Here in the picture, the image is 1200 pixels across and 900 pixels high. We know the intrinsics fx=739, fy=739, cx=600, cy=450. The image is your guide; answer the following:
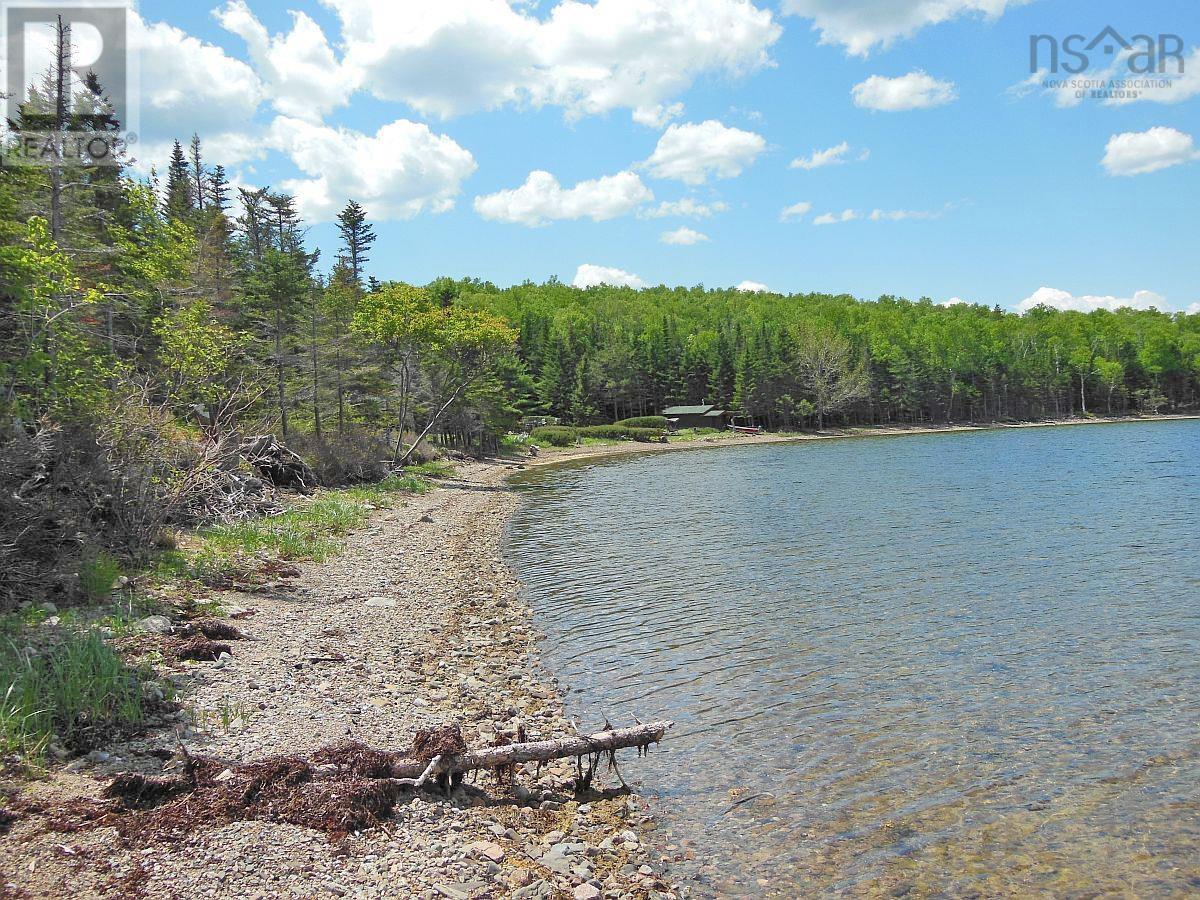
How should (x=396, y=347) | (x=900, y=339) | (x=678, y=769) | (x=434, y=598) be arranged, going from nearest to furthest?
1. (x=678, y=769)
2. (x=434, y=598)
3. (x=396, y=347)
4. (x=900, y=339)

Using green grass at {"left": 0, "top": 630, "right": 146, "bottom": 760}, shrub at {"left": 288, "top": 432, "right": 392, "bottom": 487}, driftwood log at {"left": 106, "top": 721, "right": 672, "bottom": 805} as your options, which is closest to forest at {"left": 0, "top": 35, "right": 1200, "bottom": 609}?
shrub at {"left": 288, "top": 432, "right": 392, "bottom": 487}

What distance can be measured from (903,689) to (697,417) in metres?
102

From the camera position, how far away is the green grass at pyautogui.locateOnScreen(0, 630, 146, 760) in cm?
735

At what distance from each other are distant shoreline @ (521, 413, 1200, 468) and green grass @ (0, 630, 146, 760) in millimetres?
60304

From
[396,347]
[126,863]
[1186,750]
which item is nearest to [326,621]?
[126,863]

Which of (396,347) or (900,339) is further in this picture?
(900,339)

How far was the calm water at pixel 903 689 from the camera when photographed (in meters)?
7.69

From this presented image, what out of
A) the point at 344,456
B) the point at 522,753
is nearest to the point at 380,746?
the point at 522,753

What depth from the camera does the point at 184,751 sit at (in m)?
7.38

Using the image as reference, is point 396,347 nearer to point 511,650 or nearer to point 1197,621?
point 511,650

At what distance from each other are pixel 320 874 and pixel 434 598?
1256 cm

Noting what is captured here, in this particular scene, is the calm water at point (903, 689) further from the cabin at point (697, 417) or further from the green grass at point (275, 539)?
the cabin at point (697, 417)

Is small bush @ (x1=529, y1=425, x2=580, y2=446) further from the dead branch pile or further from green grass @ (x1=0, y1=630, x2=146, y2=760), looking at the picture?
green grass @ (x1=0, y1=630, x2=146, y2=760)

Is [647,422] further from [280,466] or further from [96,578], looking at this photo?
[96,578]
